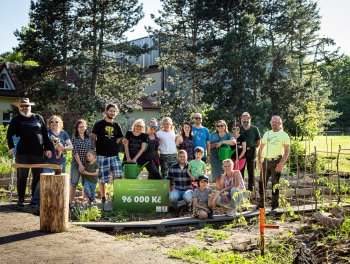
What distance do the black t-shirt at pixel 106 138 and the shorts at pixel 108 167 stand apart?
0.09 metres

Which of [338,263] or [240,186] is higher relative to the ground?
[240,186]

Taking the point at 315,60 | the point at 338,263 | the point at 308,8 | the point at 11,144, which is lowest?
the point at 338,263

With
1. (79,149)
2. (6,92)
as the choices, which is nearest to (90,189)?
(79,149)

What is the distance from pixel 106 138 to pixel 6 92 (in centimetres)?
2525

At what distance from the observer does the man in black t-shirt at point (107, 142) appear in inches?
330

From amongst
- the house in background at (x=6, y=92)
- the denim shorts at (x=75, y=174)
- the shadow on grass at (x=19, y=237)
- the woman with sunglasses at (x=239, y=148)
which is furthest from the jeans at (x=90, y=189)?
the house in background at (x=6, y=92)

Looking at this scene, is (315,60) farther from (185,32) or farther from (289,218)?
(289,218)

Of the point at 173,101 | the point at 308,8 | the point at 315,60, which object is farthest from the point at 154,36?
the point at 315,60

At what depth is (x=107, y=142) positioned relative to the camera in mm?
→ 8406

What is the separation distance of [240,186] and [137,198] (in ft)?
6.12

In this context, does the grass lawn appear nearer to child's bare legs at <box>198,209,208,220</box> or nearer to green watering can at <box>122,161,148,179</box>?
child's bare legs at <box>198,209,208,220</box>

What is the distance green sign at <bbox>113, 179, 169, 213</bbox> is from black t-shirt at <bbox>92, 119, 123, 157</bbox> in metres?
0.63

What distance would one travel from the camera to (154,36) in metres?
29.5

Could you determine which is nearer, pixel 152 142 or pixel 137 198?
pixel 137 198
